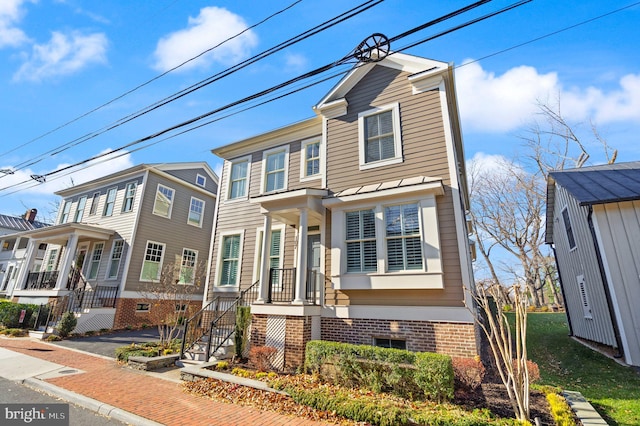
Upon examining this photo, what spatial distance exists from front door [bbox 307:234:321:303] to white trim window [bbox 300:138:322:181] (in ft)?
7.25

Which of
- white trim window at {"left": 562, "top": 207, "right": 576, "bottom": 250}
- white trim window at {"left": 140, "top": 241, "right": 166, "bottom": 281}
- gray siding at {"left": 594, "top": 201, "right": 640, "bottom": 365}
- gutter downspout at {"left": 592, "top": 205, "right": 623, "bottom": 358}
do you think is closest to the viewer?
gray siding at {"left": 594, "top": 201, "right": 640, "bottom": 365}

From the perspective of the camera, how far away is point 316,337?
7.67 m

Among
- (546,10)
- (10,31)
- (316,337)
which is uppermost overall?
(10,31)

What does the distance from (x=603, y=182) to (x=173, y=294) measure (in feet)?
51.4

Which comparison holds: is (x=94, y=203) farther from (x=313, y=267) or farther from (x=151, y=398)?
(x=151, y=398)

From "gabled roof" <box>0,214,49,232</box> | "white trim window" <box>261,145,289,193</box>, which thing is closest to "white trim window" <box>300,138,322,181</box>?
"white trim window" <box>261,145,289,193</box>

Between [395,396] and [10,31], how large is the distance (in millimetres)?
11621

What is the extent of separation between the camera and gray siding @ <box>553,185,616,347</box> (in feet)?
29.6

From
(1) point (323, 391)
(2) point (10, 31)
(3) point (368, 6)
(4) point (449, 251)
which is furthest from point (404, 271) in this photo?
(2) point (10, 31)

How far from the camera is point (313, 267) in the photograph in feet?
30.8

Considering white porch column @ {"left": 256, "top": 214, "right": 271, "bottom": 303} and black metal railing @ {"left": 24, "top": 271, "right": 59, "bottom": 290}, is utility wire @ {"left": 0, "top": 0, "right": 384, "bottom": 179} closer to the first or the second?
white porch column @ {"left": 256, "top": 214, "right": 271, "bottom": 303}

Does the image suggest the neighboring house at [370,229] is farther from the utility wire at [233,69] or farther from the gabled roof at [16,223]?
the gabled roof at [16,223]

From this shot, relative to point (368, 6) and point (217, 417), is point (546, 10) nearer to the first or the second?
point (368, 6)

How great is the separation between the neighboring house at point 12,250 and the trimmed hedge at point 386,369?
2580 cm
